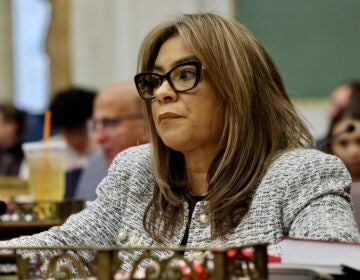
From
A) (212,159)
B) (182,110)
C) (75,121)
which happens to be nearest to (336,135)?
(212,159)

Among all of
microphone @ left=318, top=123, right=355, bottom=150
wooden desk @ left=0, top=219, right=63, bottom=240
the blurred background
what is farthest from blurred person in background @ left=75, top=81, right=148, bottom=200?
wooden desk @ left=0, top=219, right=63, bottom=240

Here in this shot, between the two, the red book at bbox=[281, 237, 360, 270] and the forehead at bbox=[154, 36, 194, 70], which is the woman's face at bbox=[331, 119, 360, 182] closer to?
the forehead at bbox=[154, 36, 194, 70]

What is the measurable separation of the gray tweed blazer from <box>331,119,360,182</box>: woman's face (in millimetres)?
2051

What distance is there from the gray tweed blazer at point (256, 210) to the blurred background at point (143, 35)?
295cm

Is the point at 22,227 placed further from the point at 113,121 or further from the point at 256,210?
the point at 113,121

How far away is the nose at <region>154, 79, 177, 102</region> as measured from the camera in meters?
2.97

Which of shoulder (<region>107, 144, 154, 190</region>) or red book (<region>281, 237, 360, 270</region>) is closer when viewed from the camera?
red book (<region>281, 237, 360, 270</region>)

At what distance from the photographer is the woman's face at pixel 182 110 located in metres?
2.99

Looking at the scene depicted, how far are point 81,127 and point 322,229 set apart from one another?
4.86 m

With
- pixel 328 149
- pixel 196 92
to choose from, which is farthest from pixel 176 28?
pixel 328 149

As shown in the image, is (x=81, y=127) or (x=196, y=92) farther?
(x=81, y=127)

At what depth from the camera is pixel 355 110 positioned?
542cm

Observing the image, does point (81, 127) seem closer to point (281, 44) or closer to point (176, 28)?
point (281, 44)

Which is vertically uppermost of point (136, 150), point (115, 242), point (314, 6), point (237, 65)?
point (314, 6)
